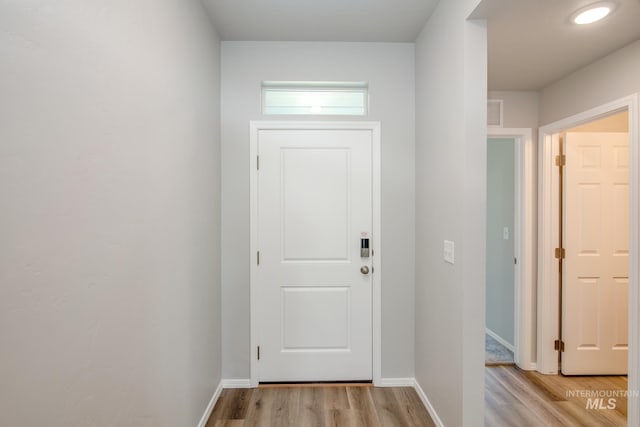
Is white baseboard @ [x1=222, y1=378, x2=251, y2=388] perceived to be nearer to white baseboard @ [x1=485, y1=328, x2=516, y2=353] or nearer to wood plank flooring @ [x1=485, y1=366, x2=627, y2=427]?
wood plank flooring @ [x1=485, y1=366, x2=627, y2=427]

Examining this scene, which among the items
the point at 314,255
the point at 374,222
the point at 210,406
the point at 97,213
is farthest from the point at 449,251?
the point at 210,406

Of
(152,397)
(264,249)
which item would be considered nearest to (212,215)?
(264,249)

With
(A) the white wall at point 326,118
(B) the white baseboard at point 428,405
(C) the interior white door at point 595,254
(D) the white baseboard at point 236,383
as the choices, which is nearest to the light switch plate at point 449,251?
(A) the white wall at point 326,118

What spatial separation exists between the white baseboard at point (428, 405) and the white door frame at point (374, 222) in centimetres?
27

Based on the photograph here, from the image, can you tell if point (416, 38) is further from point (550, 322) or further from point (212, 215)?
point (550, 322)

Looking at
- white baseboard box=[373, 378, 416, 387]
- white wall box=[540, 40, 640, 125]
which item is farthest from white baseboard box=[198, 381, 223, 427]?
white wall box=[540, 40, 640, 125]

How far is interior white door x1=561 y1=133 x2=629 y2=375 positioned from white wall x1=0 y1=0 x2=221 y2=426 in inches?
117

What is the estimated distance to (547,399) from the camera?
2453mm

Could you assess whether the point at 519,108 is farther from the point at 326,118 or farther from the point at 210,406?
the point at 210,406

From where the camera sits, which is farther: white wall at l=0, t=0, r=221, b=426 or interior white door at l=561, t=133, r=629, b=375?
interior white door at l=561, t=133, r=629, b=375

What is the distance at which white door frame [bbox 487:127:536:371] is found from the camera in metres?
2.90

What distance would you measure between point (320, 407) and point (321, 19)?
2628mm

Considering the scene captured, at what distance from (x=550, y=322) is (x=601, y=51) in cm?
213

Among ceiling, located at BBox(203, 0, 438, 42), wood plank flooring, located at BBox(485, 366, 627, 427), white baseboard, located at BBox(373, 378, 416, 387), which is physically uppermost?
ceiling, located at BBox(203, 0, 438, 42)
